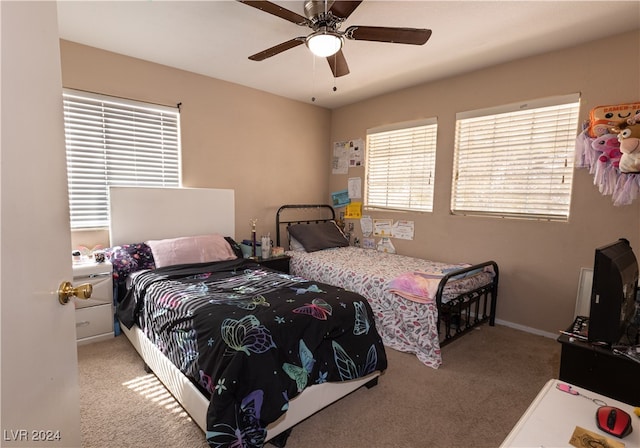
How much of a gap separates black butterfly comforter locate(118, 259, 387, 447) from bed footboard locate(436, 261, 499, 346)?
2.63 ft

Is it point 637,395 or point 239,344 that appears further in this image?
point 239,344

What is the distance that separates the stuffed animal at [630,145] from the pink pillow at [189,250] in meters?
3.23

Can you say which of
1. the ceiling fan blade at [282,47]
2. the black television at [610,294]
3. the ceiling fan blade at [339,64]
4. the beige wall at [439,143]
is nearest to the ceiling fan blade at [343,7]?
the ceiling fan blade at [282,47]

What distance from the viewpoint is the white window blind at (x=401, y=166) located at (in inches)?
146

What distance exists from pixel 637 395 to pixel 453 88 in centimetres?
299

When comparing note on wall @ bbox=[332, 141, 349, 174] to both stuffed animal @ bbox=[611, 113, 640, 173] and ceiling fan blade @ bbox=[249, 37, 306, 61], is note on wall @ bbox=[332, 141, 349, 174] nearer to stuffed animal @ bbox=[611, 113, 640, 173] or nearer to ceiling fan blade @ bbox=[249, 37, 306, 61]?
ceiling fan blade @ bbox=[249, 37, 306, 61]

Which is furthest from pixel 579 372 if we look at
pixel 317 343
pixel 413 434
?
pixel 317 343

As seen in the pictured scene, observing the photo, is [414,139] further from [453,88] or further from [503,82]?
[503,82]

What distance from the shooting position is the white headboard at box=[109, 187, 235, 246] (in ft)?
9.61

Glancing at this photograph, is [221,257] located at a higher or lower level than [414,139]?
lower

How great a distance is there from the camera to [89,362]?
2357mm

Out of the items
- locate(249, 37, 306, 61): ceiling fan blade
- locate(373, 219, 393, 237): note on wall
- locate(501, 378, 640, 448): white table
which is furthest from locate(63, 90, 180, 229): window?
locate(501, 378, 640, 448): white table

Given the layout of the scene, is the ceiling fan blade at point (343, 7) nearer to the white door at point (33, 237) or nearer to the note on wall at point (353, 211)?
the white door at point (33, 237)

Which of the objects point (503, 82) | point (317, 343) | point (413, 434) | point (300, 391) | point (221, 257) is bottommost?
point (413, 434)
